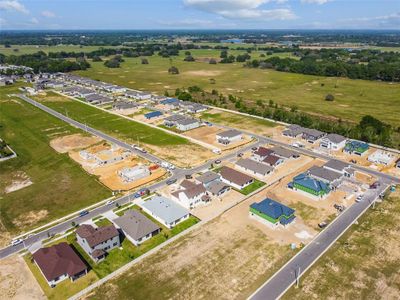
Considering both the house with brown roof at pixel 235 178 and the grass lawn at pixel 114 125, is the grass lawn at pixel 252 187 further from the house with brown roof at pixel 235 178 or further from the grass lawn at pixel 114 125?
the grass lawn at pixel 114 125

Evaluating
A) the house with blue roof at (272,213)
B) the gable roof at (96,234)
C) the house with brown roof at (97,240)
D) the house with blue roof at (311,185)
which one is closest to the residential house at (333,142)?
the house with blue roof at (311,185)

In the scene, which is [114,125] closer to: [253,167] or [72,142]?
[72,142]

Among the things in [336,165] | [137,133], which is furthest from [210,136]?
[336,165]

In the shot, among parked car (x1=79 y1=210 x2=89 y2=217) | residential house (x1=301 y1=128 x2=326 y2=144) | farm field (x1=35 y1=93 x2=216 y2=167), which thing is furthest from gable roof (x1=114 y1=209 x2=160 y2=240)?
residential house (x1=301 y1=128 x2=326 y2=144)

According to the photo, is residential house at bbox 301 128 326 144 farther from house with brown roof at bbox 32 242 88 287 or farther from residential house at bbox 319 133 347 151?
house with brown roof at bbox 32 242 88 287

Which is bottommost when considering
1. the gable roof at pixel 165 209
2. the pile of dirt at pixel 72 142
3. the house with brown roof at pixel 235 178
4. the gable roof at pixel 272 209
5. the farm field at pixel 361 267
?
the pile of dirt at pixel 72 142

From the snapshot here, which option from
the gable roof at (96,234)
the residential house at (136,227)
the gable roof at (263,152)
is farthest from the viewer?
the gable roof at (263,152)

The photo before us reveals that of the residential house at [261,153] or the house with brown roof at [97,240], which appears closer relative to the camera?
the house with brown roof at [97,240]
